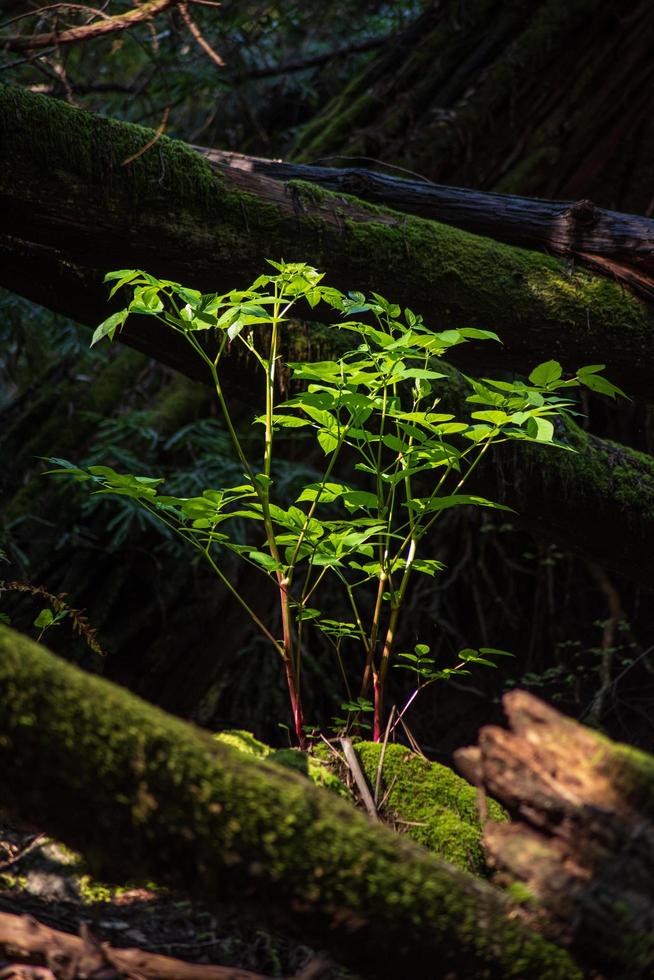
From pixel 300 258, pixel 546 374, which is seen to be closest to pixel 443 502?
pixel 546 374

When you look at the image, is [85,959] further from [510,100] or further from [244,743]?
[510,100]

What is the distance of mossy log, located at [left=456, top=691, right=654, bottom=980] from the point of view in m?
1.03

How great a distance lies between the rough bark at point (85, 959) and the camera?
3.54ft

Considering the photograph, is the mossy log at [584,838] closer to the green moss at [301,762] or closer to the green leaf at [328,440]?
the green moss at [301,762]

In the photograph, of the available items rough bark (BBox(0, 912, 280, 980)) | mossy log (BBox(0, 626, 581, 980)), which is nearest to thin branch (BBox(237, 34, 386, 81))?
mossy log (BBox(0, 626, 581, 980))

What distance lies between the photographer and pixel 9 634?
1061mm

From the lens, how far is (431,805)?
192 centimetres

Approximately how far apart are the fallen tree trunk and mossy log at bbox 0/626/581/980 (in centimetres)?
218

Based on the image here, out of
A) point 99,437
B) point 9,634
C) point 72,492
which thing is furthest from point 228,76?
point 9,634

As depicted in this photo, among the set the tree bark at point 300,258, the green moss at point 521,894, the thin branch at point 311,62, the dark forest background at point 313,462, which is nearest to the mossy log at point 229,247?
the tree bark at point 300,258

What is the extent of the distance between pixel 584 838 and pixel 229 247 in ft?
6.54

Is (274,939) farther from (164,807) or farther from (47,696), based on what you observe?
(47,696)

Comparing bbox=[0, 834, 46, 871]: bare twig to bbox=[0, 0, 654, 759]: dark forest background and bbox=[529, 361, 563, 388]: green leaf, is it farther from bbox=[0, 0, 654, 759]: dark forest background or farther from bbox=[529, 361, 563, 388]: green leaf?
bbox=[0, 0, 654, 759]: dark forest background

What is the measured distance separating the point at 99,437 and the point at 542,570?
285cm
